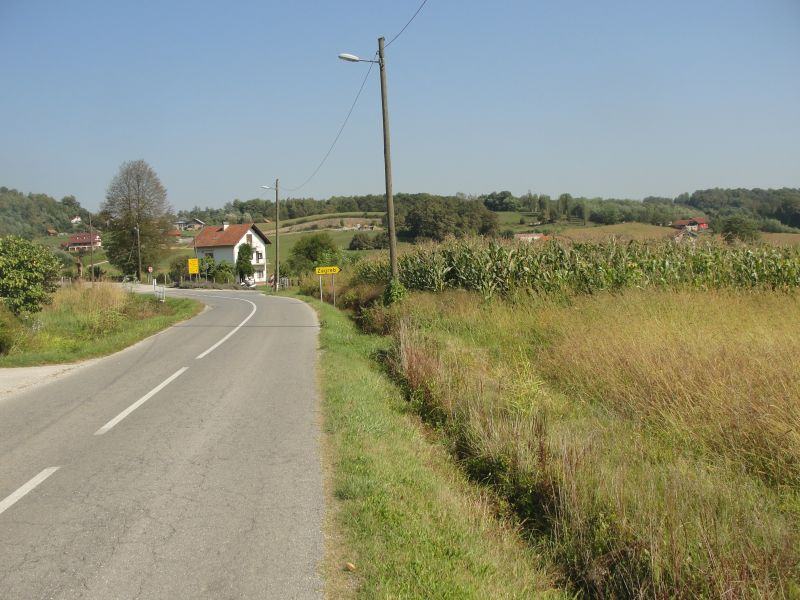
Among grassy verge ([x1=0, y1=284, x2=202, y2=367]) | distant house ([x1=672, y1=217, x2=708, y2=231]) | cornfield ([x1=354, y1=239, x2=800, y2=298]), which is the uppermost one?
distant house ([x1=672, y1=217, x2=708, y2=231])

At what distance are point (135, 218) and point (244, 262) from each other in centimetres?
1427

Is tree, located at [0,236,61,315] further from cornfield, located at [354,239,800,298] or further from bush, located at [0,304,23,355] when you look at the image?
cornfield, located at [354,239,800,298]

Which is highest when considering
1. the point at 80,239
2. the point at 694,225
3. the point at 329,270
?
the point at 80,239

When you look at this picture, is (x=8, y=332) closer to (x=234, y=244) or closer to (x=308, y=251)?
(x=308, y=251)

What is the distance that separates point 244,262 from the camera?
81.3 meters

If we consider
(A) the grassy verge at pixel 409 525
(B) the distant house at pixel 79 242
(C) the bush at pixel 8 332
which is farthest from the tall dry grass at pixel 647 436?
(B) the distant house at pixel 79 242

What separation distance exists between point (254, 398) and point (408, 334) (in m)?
4.75

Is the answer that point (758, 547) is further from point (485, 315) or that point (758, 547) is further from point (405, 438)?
point (485, 315)

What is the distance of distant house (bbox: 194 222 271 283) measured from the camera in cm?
8650

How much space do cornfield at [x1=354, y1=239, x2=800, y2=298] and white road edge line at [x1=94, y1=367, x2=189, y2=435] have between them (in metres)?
9.92

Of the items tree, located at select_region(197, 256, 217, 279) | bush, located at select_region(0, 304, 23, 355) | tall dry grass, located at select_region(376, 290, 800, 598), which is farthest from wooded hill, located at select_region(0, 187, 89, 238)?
tall dry grass, located at select_region(376, 290, 800, 598)

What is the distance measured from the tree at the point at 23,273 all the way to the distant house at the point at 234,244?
65382 mm

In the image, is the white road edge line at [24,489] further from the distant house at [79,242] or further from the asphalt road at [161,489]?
the distant house at [79,242]

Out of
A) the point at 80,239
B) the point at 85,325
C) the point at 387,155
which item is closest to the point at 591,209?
the point at 387,155
